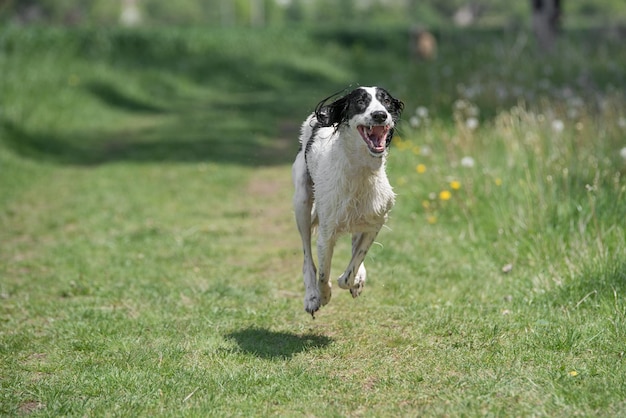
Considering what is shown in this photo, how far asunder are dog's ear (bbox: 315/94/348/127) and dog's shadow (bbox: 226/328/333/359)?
4.63ft

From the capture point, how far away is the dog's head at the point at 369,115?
5156mm

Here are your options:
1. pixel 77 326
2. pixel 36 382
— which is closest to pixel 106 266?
pixel 77 326

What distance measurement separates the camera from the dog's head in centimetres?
516

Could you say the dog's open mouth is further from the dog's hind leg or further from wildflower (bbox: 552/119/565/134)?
wildflower (bbox: 552/119/565/134)

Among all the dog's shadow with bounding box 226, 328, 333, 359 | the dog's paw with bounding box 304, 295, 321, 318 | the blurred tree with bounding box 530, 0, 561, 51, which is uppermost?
the blurred tree with bounding box 530, 0, 561, 51

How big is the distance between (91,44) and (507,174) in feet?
68.5

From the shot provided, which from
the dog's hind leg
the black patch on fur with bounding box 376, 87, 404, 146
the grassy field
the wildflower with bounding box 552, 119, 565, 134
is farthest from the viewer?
the wildflower with bounding box 552, 119, 565, 134

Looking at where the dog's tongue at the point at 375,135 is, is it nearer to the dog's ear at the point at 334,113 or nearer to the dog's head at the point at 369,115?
the dog's head at the point at 369,115

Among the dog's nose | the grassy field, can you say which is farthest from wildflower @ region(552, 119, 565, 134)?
the dog's nose

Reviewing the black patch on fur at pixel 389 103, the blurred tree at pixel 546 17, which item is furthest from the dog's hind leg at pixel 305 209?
the blurred tree at pixel 546 17

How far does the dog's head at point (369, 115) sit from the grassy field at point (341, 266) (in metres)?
1.30

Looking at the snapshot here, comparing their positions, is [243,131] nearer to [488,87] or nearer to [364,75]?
[488,87]

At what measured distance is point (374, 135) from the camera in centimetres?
532

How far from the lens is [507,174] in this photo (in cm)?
858
